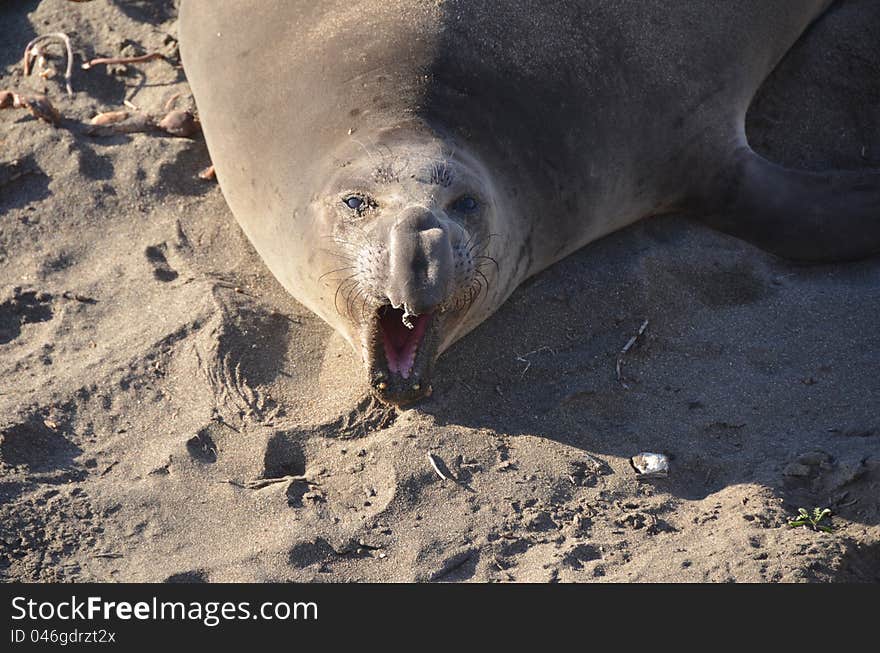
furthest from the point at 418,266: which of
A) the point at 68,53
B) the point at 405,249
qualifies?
the point at 68,53

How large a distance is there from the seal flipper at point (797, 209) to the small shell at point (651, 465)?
137 centimetres

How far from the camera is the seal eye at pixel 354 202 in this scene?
167 inches

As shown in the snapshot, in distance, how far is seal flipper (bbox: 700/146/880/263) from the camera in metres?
5.14

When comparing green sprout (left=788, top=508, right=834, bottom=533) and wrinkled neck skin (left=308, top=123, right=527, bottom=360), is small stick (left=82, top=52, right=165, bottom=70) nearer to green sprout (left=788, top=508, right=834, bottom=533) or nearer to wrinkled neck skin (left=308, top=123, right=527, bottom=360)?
wrinkled neck skin (left=308, top=123, right=527, bottom=360)

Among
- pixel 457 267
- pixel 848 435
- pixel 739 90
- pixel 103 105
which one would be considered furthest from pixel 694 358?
pixel 103 105

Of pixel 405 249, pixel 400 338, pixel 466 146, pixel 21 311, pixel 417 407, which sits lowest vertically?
pixel 417 407

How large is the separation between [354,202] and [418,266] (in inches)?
18.8

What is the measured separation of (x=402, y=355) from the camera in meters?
4.23

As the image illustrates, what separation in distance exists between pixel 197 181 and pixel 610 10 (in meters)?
1.81

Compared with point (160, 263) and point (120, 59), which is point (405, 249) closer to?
point (160, 263)

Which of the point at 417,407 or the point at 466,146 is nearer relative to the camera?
the point at 417,407

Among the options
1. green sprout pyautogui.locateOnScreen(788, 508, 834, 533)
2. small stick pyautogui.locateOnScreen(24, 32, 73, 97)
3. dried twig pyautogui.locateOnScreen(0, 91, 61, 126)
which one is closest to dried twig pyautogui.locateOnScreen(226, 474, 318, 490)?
green sprout pyautogui.locateOnScreen(788, 508, 834, 533)

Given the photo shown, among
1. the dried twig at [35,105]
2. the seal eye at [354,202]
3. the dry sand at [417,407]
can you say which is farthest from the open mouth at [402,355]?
the dried twig at [35,105]

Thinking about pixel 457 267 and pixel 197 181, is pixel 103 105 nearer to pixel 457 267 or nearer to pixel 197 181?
pixel 197 181
